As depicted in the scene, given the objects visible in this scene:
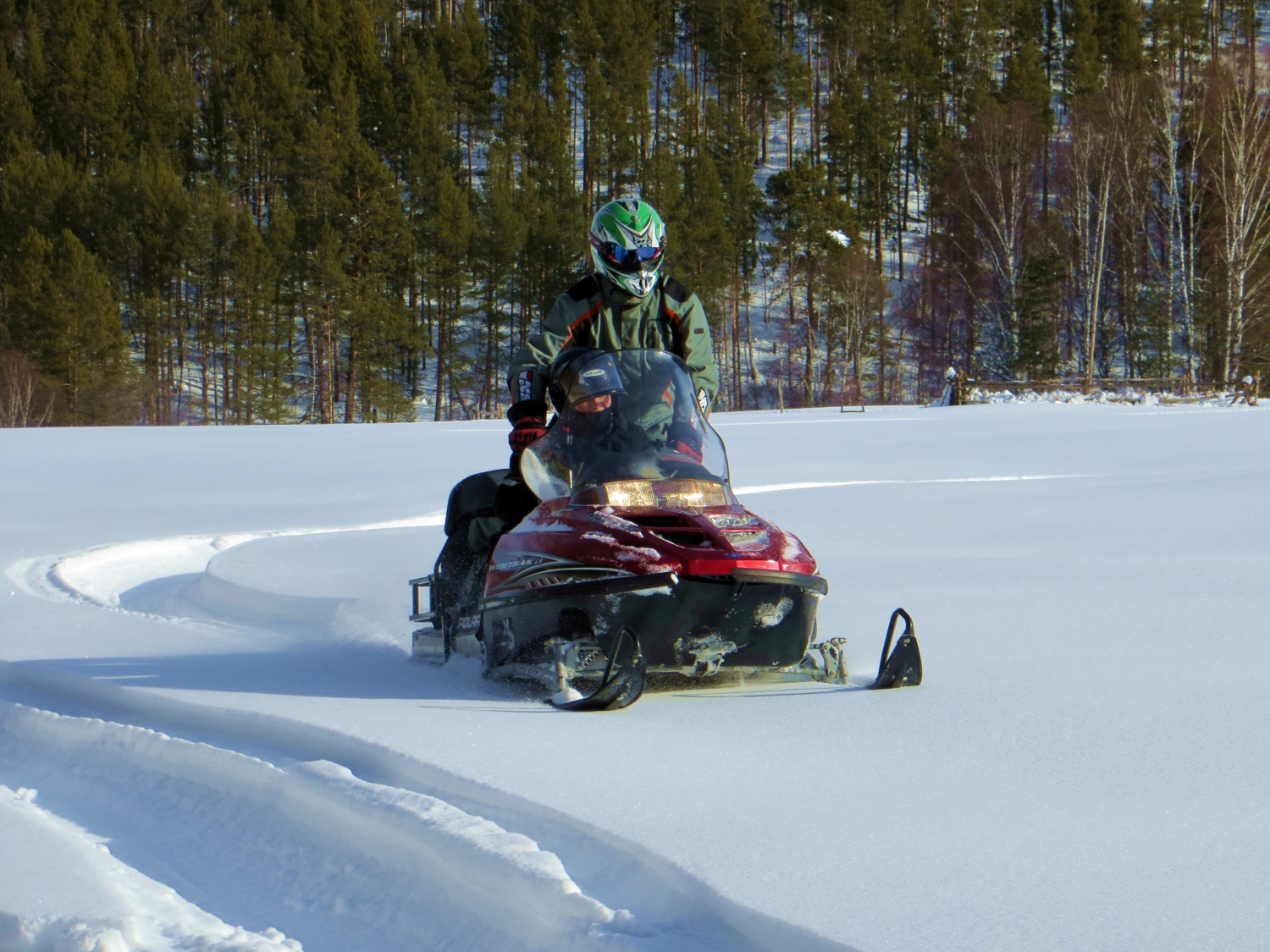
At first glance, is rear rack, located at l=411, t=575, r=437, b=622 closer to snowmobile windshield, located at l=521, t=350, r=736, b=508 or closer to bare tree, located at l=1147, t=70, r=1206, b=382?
snowmobile windshield, located at l=521, t=350, r=736, b=508

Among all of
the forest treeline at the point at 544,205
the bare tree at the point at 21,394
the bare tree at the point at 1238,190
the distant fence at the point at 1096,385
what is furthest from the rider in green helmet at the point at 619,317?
the forest treeline at the point at 544,205

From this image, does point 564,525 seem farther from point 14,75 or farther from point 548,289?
point 14,75

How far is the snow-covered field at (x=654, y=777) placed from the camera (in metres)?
1.95

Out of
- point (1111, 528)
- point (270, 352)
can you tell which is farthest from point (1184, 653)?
point (270, 352)

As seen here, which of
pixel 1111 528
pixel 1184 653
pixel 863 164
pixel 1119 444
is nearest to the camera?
pixel 1184 653

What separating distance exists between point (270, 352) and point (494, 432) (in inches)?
789

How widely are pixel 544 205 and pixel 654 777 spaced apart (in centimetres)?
4095

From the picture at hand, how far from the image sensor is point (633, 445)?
3.66 metres

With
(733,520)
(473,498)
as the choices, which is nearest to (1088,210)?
(473,498)

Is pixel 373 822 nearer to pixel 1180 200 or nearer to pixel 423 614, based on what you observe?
pixel 423 614

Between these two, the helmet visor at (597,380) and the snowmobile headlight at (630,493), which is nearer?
the snowmobile headlight at (630,493)

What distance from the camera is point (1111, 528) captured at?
730cm

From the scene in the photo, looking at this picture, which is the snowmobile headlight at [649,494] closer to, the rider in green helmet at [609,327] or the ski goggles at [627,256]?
the rider in green helmet at [609,327]

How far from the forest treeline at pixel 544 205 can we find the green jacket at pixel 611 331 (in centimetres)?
3221
